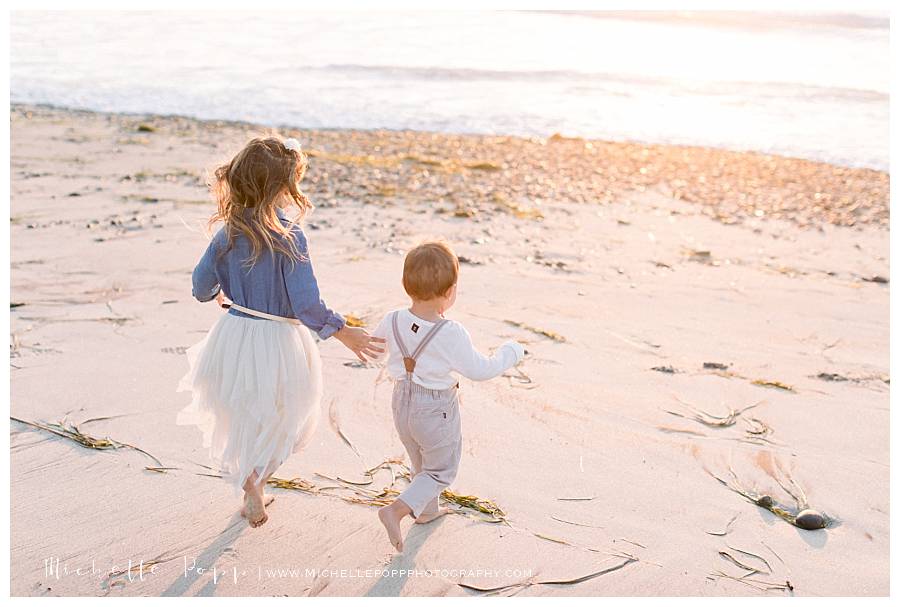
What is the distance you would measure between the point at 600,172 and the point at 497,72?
1157cm

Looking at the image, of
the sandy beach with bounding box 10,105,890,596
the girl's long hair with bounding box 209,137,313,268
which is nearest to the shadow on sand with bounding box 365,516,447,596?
the sandy beach with bounding box 10,105,890,596

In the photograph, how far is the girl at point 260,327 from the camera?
116 inches

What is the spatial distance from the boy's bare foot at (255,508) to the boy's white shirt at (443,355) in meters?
0.69

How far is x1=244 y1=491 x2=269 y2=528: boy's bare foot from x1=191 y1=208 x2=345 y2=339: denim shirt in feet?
2.13

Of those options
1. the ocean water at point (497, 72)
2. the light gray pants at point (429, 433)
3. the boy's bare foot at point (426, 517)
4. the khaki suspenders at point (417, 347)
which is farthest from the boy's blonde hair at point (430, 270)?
the ocean water at point (497, 72)

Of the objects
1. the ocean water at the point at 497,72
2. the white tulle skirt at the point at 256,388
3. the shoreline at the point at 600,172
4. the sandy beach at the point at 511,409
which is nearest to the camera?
the sandy beach at the point at 511,409

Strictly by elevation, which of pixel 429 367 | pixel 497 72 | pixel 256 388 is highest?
pixel 497 72

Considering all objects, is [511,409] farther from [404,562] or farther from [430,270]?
[430,270]

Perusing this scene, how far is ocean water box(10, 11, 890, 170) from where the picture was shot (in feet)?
47.5

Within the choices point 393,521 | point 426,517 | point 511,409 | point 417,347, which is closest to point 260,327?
point 417,347

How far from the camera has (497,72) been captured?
2077cm

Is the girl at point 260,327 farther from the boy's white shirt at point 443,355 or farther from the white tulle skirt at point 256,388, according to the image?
the boy's white shirt at point 443,355

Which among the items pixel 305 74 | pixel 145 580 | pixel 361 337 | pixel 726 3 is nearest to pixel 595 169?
pixel 361 337
